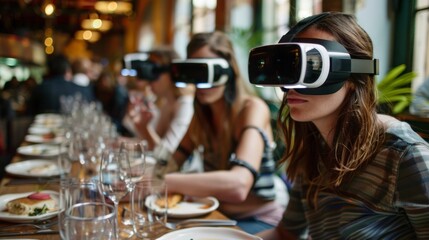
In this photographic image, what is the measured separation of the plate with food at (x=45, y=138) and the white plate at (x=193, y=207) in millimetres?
1660

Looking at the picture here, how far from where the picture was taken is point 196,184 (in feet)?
5.00

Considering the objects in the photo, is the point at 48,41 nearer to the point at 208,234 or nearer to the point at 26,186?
the point at 26,186

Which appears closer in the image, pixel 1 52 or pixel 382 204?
pixel 382 204

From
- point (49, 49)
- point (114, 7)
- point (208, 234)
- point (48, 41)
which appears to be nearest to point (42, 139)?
point (208, 234)

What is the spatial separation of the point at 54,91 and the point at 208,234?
4.76 m

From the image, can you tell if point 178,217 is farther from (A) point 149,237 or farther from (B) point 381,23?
(B) point 381,23

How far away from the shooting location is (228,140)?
1.97m

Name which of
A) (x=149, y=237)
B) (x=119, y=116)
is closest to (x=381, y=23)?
(x=149, y=237)

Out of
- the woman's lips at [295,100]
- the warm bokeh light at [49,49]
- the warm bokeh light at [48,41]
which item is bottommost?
the woman's lips at [295,100]

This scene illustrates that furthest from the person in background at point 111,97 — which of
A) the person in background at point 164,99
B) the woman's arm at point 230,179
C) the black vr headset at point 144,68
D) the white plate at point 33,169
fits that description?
the woman's arm at point 230,179

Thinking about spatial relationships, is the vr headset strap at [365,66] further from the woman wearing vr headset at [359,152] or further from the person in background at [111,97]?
the person in background at [111,97]

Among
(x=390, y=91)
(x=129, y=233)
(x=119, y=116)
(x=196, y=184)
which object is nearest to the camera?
(x=129, y=233)

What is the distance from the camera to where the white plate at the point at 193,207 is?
1.31 m

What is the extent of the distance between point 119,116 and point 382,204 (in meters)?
4.66
